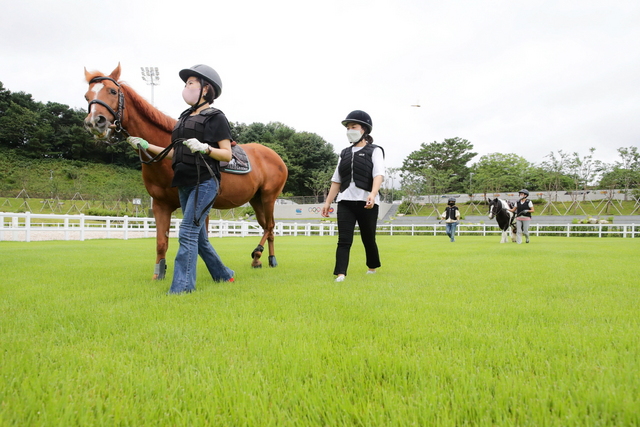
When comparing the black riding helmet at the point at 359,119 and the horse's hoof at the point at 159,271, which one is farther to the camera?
the black riding helmet at the point at 359,119

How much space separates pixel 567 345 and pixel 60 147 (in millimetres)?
72651

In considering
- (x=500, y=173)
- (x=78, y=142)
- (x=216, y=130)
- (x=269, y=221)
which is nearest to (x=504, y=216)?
(x=269, y=221)

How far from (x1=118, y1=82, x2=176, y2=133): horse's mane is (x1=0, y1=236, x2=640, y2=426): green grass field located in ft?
6.18

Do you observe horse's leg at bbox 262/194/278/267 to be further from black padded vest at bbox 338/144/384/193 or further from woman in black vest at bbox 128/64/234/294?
woman in black vest at bbox 128/64/234/294

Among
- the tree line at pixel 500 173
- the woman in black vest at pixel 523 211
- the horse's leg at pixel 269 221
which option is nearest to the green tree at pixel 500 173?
the tree line at pixel 500 173

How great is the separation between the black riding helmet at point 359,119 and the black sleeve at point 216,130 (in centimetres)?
163

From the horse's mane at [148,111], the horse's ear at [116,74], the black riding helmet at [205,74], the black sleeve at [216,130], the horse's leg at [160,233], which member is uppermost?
the horse's ear at [116,74]

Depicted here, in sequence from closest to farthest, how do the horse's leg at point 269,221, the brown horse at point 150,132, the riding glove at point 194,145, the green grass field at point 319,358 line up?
the green grass field at point 319,358 < the riding glove at point 194,145 < the brown horse at point 150,132 < the horse's leg at point 269,221

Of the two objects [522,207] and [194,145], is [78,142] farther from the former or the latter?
[194,145]

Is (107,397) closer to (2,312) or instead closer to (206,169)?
(2,312)

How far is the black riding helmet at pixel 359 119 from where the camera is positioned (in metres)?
4.62

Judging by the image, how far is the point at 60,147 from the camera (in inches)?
2363

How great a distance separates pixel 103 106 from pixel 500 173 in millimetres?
62034

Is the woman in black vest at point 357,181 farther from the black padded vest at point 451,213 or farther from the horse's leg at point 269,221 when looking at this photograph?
the black padded vest at point 451,213
